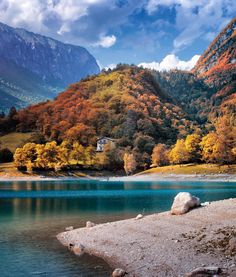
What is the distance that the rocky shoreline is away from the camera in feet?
74.3

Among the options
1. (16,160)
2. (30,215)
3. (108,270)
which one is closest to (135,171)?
(16,160)

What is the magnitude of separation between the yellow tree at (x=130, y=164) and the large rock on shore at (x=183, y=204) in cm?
13430

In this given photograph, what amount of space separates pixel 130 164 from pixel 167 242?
14650 cm

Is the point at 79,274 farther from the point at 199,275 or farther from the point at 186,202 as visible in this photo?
the point at 186,202

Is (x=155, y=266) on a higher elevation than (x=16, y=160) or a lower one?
lower

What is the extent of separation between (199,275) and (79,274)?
7.22m

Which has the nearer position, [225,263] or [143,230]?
[225,263]

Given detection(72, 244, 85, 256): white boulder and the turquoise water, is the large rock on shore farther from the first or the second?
detection(72, 244, 85, 256): white boulder

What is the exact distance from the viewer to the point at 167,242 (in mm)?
28312

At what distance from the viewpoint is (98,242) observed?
31.2 metres

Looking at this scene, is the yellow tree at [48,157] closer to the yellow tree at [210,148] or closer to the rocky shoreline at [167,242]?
the yellow tree at [210,148]

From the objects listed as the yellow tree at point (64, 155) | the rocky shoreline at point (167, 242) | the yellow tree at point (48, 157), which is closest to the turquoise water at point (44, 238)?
the rocky shoreline at point (167, 242)

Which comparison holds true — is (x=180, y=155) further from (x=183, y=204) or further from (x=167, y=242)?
(x=167, y=242)

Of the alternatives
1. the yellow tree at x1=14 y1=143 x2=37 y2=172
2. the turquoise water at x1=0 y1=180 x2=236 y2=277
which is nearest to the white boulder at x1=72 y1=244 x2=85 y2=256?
the turquoise water at x1=0 y1=180 x2=236 y2=277
